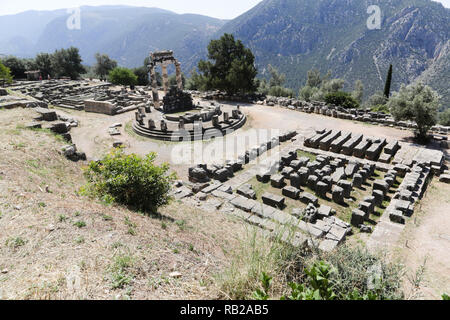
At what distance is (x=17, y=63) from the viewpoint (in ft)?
146

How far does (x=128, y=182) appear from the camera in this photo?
7762mm

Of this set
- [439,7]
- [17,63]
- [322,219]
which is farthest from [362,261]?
[439,7]

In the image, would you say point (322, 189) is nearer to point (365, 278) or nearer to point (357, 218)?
point (357, 218)

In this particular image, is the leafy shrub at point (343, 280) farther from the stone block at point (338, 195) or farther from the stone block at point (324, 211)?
the stone block at point (338, 195)

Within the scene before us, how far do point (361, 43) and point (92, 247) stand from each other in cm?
13400

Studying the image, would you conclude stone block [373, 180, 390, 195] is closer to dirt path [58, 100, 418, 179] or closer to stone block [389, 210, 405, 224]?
stone block [389, 210, 405, 224]

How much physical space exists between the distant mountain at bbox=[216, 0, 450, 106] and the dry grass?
76562 mm

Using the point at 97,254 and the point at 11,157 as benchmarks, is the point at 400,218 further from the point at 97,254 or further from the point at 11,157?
the point at 11,157

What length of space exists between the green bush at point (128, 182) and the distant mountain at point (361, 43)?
2988 inches

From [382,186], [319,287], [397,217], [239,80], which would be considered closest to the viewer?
[319,287]

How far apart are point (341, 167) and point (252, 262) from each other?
40.6 ft

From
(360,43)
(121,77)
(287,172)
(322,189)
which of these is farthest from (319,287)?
(360,43)

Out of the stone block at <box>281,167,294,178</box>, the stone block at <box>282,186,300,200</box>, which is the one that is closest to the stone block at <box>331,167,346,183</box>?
the stone block at <box>281,167,294,178</box>
